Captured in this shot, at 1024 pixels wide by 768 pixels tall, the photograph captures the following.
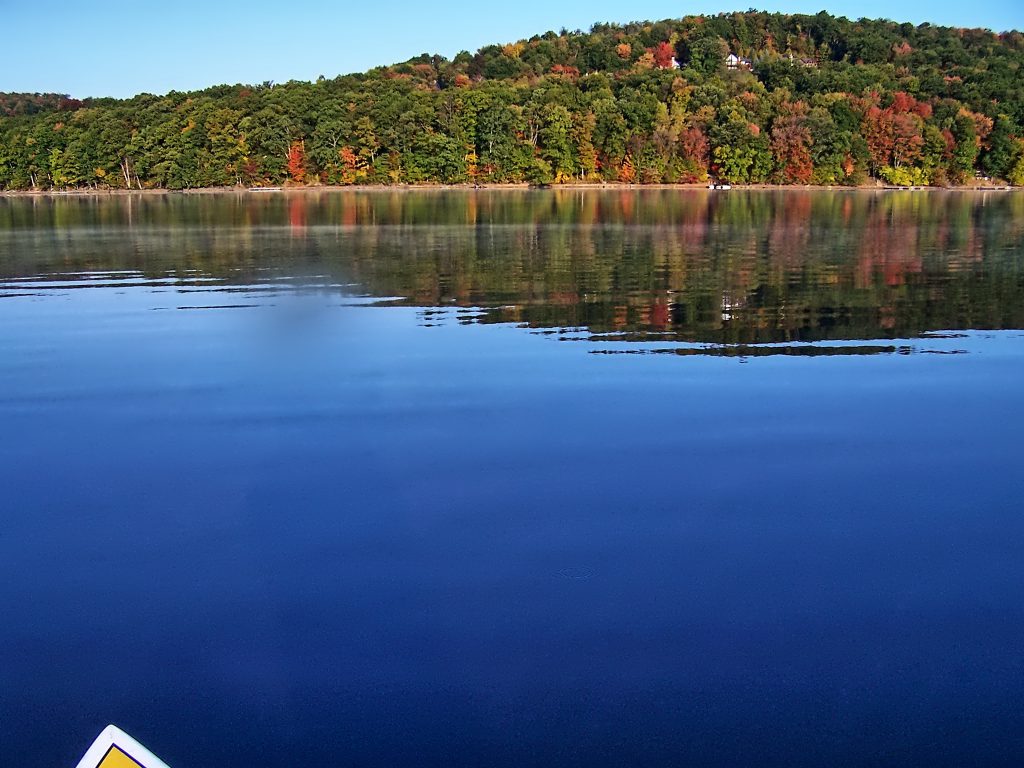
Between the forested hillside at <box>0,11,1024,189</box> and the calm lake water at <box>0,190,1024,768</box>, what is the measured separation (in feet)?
237

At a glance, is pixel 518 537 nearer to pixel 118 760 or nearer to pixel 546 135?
pixel 118 760

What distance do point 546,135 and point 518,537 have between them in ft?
271

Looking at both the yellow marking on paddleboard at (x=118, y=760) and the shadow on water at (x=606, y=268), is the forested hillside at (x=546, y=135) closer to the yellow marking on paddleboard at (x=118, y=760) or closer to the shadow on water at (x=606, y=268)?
the shadow on water at (x=606, y=268)

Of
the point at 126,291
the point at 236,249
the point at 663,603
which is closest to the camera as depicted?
the point at 663,603

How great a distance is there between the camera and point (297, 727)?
473cm

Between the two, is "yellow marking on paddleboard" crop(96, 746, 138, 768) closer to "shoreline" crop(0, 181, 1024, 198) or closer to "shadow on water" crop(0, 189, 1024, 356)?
"shadow on water" crop(0, 189, 1024, 356)

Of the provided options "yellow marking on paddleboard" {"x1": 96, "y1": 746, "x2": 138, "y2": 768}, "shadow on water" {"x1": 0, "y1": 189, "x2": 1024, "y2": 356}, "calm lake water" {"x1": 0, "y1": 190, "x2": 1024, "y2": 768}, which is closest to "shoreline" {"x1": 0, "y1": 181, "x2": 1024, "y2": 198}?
"shadow on water" {"x1": 0, "y1": 189, "x2": 1024, "y2": 356}

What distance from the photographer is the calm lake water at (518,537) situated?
4.80 meters

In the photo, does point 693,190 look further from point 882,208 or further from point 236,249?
point 236,249

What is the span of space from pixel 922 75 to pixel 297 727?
107 metres

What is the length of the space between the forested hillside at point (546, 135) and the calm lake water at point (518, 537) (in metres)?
72.2

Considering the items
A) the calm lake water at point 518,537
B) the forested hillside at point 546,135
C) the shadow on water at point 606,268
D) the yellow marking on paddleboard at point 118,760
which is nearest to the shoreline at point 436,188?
the forested hillside at point 546,135

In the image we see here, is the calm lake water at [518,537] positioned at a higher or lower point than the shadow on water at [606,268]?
lower

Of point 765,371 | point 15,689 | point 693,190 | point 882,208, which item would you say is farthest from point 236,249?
point 693,190
